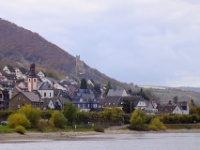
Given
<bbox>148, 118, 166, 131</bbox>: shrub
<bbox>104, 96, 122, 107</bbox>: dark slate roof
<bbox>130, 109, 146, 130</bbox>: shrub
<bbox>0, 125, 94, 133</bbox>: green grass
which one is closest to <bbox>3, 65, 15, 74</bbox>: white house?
<bbox>104, 96, 122, 107</bbox>: dark slate roof

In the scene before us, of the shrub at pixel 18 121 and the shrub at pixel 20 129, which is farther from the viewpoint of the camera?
the shrub at pixel 18 121

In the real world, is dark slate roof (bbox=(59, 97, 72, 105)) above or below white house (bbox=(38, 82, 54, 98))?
below

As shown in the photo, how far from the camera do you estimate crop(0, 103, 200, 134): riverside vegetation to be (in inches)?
3048

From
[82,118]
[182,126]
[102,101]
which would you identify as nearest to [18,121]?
[82,118]

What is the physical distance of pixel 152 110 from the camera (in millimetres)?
127625

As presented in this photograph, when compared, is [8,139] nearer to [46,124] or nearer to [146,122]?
[46,124]

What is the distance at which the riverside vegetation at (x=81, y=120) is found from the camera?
7742cm

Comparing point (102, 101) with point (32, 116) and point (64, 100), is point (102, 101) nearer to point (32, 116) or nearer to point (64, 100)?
point (64, 100)

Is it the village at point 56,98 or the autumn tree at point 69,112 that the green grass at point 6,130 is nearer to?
the autumn tree at point 69,112

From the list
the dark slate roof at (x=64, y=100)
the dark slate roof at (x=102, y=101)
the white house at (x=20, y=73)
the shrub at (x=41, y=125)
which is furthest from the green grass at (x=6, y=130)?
the white house at (x=20, y=73)

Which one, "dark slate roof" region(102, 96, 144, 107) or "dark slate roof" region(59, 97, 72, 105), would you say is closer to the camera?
"dark slate roof" region(59, 97, 72, 105)

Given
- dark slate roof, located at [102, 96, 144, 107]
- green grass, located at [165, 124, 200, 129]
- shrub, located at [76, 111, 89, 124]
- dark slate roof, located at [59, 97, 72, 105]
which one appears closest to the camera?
shrub, located at [76, 111, 89, 124]

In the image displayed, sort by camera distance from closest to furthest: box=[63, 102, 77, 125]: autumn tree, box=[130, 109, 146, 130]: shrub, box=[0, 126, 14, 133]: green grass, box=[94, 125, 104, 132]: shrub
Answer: box=[0, 126, 14, 133]: green grass
box=[94, 125, 104, 132]: shrub
box=[63, 102, 77, 125]: autumn tree
box=[130, 109, 146, 130]: shrub

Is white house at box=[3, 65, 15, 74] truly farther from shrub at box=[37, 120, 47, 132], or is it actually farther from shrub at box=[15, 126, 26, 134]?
shrub at box=[15, 126, 26, 134]
